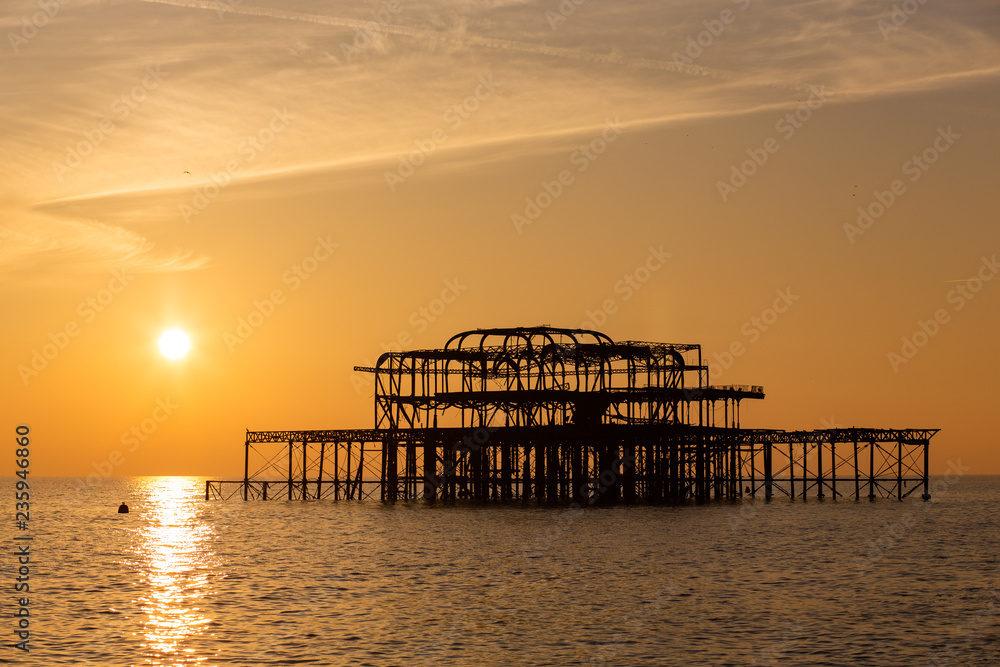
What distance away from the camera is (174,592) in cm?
4697

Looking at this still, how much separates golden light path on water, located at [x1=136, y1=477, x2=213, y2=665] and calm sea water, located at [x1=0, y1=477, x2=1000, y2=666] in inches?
6.3

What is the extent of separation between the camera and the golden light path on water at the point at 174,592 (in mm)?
34094

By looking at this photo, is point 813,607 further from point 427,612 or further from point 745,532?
point 745,532

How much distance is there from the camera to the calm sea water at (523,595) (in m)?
34.0

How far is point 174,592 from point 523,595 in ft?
45.2

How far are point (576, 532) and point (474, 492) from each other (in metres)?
34.8

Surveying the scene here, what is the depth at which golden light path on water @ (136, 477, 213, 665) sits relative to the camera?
34.1m

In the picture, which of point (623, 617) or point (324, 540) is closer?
point (623, 617)

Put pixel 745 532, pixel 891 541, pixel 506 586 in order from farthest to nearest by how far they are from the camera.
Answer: pixel 745 532
pixel 891 541
pixel 506 586

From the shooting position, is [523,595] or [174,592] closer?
[523,595]

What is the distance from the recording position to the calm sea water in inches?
1337

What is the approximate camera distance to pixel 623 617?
39625 millimetres

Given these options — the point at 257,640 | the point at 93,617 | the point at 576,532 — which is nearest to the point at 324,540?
the point at 576,532

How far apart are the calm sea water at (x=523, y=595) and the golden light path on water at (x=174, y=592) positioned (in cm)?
16
